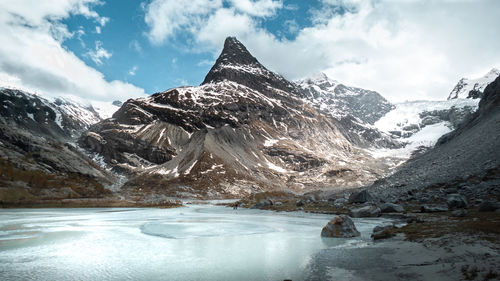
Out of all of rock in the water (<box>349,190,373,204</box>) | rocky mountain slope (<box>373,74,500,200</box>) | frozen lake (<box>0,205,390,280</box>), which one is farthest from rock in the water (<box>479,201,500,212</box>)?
rock in the water (<box>349,190,373,204</box>)

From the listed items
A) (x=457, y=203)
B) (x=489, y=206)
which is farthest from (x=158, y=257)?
(x=457, y=203)

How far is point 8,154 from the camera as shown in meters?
143

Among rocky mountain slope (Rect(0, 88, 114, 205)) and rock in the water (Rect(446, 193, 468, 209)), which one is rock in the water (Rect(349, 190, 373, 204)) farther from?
rocky mountain slope (Rect(0, 88, 114, 205))

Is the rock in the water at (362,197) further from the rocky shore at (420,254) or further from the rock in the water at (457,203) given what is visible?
the rocky shore at (420,254)

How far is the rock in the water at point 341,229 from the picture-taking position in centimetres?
2867

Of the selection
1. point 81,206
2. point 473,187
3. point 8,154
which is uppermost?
point 8,154

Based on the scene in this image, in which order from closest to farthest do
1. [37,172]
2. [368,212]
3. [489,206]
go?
1. [489,206]
2. [368,212]
3. [37,172]

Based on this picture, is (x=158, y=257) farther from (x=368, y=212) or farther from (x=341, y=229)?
(x=368, y=212)

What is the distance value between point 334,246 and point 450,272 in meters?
10.9

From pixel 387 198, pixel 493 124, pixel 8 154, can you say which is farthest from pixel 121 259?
pixel 8 154

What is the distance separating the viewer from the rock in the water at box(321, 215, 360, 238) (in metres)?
28.7

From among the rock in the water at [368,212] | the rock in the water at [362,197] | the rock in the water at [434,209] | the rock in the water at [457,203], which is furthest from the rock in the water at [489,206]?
the rock in the water at [362,197]

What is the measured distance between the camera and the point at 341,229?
28969 millimetres

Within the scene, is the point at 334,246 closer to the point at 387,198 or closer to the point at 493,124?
the point at 387,198
